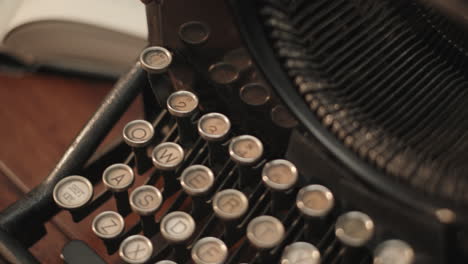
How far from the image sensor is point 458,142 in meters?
0.93

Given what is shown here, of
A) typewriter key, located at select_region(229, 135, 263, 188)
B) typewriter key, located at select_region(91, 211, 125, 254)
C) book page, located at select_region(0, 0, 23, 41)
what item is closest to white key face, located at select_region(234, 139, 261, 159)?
typewriter key, located at select_region(229, 135, 263, 188)

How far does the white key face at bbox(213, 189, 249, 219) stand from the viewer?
101 cm

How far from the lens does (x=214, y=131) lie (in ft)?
3.56

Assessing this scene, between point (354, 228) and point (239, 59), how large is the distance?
12.0 inches

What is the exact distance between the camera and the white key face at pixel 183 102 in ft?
3.63

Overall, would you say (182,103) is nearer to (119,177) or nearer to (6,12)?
(119,177)

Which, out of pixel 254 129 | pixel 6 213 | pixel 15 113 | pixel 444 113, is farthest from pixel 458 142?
pixel 15 113

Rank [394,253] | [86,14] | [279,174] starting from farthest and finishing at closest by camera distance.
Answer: [86,14] → [279,174] → [394,253]

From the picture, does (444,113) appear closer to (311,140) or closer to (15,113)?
(311,140)

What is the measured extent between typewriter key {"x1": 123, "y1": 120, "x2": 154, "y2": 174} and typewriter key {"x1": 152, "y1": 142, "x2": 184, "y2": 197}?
30mm

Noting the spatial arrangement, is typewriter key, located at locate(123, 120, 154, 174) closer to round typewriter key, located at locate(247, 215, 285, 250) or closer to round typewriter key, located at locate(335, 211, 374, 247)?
round typewriter key, located at locate(247, 215, 285, 250)

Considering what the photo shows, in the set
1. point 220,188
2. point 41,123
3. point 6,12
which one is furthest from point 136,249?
point 6,12

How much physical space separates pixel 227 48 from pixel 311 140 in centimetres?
20

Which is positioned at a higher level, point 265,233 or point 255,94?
point 255,94
